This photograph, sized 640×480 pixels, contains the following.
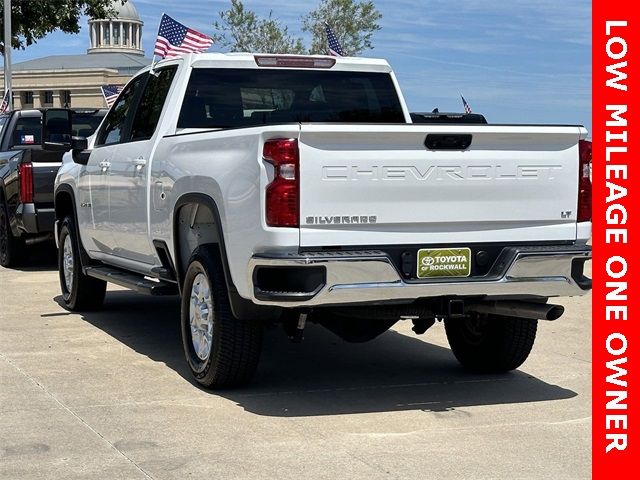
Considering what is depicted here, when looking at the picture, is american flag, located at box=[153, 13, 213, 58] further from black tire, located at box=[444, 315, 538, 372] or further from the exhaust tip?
the exhaust tip

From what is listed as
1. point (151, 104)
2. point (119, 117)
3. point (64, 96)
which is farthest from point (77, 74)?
point (151, 104)

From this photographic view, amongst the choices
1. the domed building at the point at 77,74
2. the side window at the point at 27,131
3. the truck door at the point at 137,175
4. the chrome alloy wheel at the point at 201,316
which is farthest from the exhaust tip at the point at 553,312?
the domed building at the point at 77,74

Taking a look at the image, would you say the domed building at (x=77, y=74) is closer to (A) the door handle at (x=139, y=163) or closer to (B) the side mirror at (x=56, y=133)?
(B) the side mirror at (x=56, y=133)

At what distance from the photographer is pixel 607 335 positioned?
650cm

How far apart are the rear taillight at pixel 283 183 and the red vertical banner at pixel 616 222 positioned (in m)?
1.57

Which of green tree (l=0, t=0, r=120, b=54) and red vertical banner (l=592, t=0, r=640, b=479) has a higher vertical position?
green tree (l=0, t=0, r=120, b=54)

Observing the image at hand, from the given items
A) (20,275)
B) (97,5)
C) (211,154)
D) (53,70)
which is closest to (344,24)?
(97,5)

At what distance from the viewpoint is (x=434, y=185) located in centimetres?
678

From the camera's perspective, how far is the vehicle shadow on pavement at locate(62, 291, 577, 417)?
7.14m

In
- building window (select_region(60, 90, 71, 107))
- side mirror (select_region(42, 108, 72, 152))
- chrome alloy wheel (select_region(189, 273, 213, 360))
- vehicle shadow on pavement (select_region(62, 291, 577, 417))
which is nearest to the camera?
vehicle shadow on pavement (select_region(62, 291, 577, 417))

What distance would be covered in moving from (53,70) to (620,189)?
12741 cm

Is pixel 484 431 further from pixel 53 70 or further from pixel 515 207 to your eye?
pixel 53 70

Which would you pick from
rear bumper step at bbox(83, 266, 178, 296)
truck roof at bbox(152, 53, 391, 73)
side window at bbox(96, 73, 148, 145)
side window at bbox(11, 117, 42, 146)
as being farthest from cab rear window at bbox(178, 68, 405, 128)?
side window at bbox(11, 117, 42, 146)

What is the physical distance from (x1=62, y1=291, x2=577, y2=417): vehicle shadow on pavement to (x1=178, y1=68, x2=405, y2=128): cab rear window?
60.0 inches
